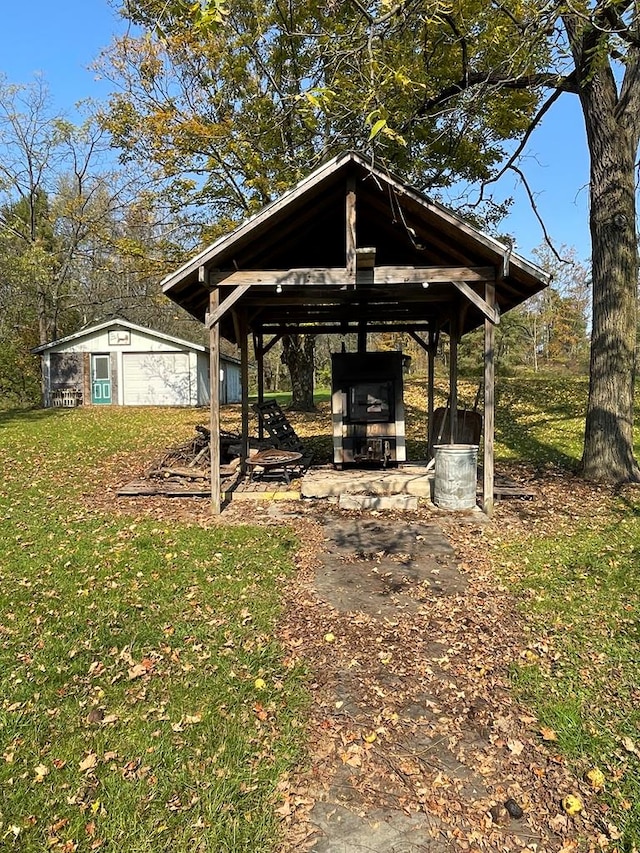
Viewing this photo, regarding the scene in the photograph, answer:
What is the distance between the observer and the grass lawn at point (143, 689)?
101 inches

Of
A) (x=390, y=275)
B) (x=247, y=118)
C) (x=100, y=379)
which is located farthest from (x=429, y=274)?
(x=100, y=379)

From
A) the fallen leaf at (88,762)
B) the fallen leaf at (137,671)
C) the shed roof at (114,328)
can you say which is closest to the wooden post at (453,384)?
the fallen leaf at (137,671)

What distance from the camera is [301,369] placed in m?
20.8

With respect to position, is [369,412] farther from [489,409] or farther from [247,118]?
[247,118]

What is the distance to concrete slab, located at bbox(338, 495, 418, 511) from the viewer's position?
7781 millimetres

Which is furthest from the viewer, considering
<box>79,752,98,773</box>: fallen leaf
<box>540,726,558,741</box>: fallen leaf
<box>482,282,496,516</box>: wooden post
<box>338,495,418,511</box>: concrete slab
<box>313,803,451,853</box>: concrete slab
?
<box>338,495,418,511</box>: concrete slab

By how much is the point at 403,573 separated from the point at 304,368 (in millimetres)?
15862

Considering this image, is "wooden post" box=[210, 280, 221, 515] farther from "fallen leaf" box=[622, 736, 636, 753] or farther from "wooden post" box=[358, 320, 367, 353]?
"fallen leaf" box=[622, 736, 636, 753]

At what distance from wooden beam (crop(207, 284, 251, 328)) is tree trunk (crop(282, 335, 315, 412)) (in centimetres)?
1278

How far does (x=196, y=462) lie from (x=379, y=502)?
397cm

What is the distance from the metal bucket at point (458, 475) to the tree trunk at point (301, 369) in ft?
43.2

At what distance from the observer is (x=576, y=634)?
418 centimetres

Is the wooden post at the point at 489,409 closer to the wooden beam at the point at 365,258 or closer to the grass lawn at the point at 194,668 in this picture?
the grass lawn at the point at 194,668

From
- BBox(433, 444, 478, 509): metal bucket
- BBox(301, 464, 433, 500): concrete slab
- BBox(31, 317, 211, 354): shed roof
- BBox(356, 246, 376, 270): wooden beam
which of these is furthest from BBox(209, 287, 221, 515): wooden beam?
BBox(31, 317, 211, 354): shed roof
